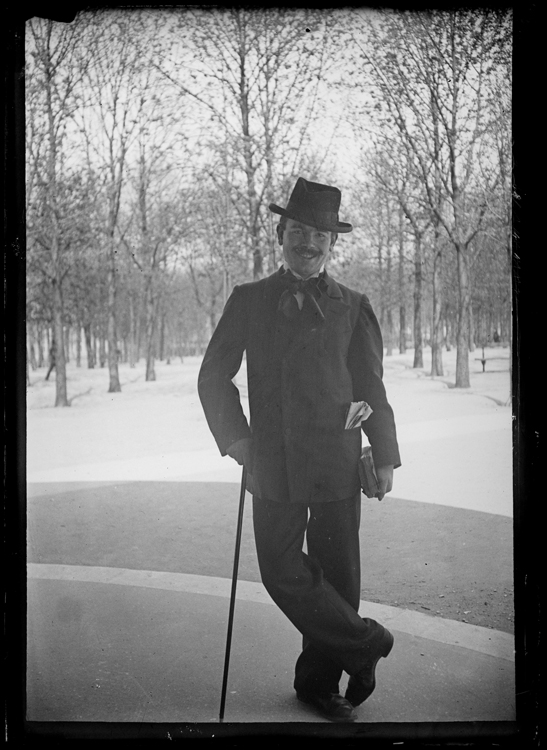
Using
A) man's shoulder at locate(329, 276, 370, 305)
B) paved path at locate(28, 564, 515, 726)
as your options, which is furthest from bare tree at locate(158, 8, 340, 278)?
paved path at locate(28, 564, 515, 726)

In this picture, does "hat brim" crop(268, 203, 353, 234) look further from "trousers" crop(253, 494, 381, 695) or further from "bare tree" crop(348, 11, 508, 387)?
"trousers" crop(253, 494, 381, 695)

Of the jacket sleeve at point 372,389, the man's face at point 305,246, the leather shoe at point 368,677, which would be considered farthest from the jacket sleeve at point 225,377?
the leather shoe at point 368,677

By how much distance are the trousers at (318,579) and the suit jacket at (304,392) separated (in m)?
0.09

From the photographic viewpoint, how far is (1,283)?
10.1 ft

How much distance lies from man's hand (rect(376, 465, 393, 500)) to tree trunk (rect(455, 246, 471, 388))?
61 cm

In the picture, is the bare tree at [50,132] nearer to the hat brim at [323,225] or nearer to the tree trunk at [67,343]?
the tree trunk at [67,343]

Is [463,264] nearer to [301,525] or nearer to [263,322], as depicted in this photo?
[263,322]

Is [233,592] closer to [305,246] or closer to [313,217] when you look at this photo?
[305,246]

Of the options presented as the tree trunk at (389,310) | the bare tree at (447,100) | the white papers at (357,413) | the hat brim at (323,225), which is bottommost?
the white papers at (357,413)

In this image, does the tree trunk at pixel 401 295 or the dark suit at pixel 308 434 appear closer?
the dark suit at pixel 308 434

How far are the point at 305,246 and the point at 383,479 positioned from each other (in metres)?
1.11

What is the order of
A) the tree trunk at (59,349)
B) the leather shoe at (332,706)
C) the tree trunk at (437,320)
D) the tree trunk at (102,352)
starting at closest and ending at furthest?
the leather shoe at (332,706) < the tree trunk at (59,349) < the tree trunk at (437,320) < the tree trunk at (102,352)

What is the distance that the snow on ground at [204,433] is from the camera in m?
3.24

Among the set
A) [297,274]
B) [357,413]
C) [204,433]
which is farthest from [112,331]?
[357,413]
